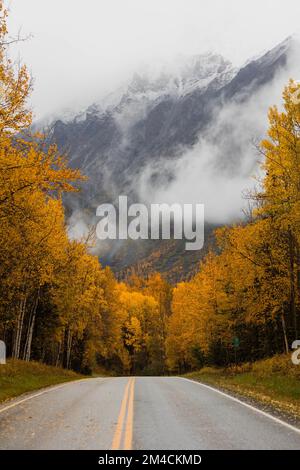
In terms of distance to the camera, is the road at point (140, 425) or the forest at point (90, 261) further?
the forest at point (90, 261)

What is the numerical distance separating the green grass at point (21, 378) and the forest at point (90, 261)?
155cm

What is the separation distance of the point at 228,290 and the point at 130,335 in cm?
4434

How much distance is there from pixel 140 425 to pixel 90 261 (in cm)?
2588

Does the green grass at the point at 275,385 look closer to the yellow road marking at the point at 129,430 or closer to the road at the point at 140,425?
the road at the point at 140,425

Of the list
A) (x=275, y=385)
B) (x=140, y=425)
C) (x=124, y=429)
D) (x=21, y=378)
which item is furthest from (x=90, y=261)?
(x=124, y=429)

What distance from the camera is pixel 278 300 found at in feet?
80.7

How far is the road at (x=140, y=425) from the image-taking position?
880 cm

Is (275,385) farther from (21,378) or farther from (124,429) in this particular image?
(21,378)

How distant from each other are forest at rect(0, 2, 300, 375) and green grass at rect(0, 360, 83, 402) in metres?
1.55

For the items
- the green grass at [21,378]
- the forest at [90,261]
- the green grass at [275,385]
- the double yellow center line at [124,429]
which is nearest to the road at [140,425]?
the double yellow center line at [124,429]

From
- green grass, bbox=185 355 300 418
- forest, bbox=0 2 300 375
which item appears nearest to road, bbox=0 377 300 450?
green grass, bbox=185 355 300 418

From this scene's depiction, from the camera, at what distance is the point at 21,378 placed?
22078mm
